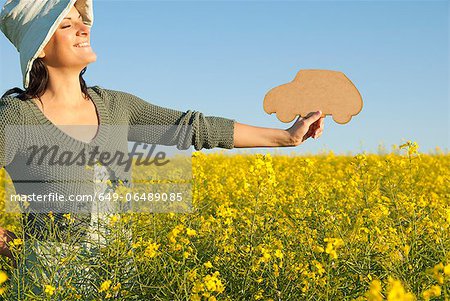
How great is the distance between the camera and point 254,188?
3053mm

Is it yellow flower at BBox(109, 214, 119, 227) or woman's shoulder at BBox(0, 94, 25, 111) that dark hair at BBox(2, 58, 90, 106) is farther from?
yellow flower at BBox(109, 214, 119, 227)

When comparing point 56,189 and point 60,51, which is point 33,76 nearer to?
point 60,51

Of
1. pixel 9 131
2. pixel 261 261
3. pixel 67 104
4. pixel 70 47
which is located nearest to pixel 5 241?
pixel 9 131

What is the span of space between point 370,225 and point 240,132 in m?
0.75

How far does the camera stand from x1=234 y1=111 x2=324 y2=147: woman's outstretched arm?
2751 mm

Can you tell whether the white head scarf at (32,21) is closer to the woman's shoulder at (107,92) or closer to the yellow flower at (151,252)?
the woman's shoulder at (107,92)

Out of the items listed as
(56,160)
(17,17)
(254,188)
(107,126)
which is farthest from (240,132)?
(17,17)

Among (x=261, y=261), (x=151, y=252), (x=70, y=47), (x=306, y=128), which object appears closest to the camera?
(x=151, y=252)

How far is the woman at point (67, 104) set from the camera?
2512 millimetres

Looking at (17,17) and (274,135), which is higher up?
(17,17)

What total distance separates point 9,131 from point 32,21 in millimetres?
477

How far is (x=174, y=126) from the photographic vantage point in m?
2.79

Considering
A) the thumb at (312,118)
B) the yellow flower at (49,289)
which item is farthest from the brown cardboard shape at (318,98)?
the yellow flower at (49,289)

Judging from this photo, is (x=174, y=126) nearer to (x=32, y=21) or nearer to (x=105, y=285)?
(x=32, y=21)
